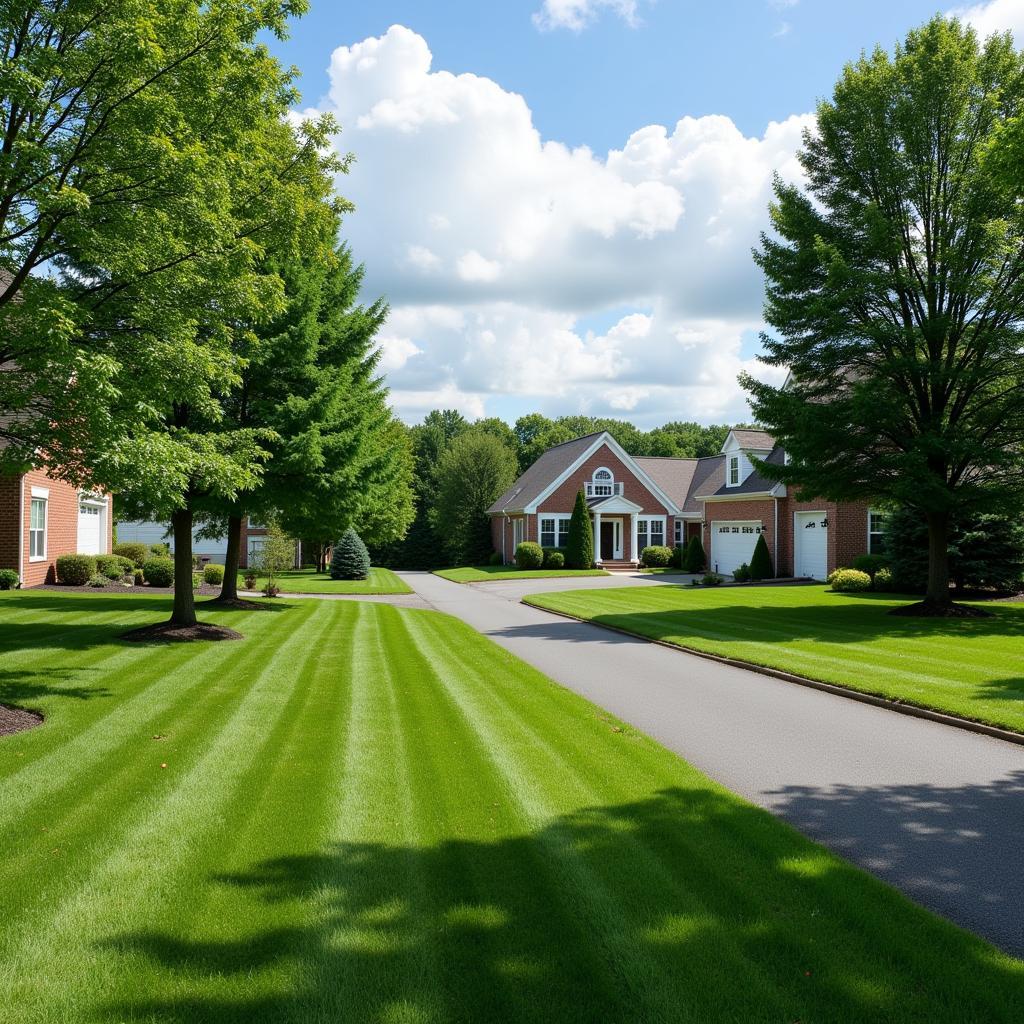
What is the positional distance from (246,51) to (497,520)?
1819 inches

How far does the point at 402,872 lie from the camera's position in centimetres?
481

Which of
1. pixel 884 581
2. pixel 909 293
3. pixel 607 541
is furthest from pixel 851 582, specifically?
pixel 607 541

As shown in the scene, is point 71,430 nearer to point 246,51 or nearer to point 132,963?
point 246,51

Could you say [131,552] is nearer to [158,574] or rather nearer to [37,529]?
[158,574]

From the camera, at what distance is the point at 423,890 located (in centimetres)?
458

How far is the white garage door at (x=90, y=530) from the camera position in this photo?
29000mm

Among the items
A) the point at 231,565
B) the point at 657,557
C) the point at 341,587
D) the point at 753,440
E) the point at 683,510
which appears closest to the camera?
the point at 231,565

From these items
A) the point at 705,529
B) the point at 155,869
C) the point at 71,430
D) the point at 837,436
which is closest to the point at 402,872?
the point at 155,869

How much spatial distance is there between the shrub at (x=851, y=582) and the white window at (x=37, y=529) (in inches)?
1042

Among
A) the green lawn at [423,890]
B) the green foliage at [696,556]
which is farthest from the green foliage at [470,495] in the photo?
the green lawn at [423,890]

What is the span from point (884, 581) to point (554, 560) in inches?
836

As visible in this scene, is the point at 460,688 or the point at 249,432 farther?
the point at 249,432

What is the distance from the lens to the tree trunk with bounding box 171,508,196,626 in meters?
15.4

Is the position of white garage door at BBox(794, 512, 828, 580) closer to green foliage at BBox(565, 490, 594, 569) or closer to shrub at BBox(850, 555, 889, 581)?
shrub at BBox(850, 555, 889, 581)
